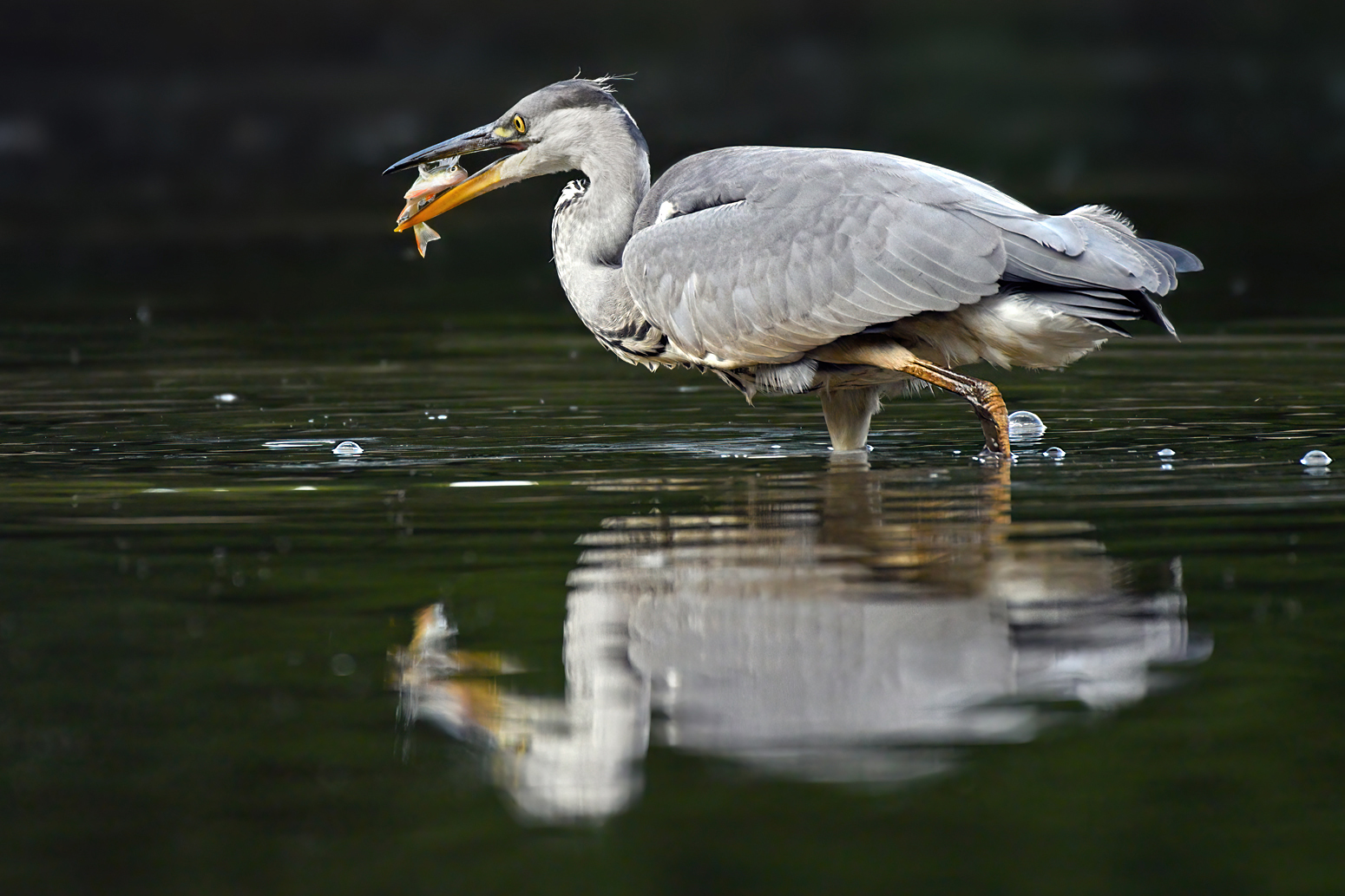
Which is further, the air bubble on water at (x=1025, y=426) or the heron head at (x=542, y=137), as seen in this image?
the heron head at (x=542, y=137)

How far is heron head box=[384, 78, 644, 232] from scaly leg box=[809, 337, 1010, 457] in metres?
1.76

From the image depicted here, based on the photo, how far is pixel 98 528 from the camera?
7344 mm

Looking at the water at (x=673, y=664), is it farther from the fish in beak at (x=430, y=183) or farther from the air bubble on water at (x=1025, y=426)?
the fish in beak at (x=430, y=183)

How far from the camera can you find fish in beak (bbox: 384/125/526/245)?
32.9ft

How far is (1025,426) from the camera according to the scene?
9.81 meters

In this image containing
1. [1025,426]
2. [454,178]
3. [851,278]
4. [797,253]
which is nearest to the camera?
[851,278]

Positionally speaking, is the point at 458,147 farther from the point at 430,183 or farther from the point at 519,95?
the point at 519,95

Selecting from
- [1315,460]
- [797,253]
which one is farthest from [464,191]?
[1315,460]

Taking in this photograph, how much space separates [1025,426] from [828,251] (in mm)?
1765

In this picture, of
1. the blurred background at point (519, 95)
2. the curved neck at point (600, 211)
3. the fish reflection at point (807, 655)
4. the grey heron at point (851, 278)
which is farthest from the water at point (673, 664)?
the blurred background at point (519, 95)

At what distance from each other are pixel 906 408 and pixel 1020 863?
7.68 meters

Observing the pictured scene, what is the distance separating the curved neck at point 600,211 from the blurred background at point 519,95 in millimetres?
6055

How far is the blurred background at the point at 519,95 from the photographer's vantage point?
1992cm

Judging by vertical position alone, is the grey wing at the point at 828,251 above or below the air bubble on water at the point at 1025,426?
above
